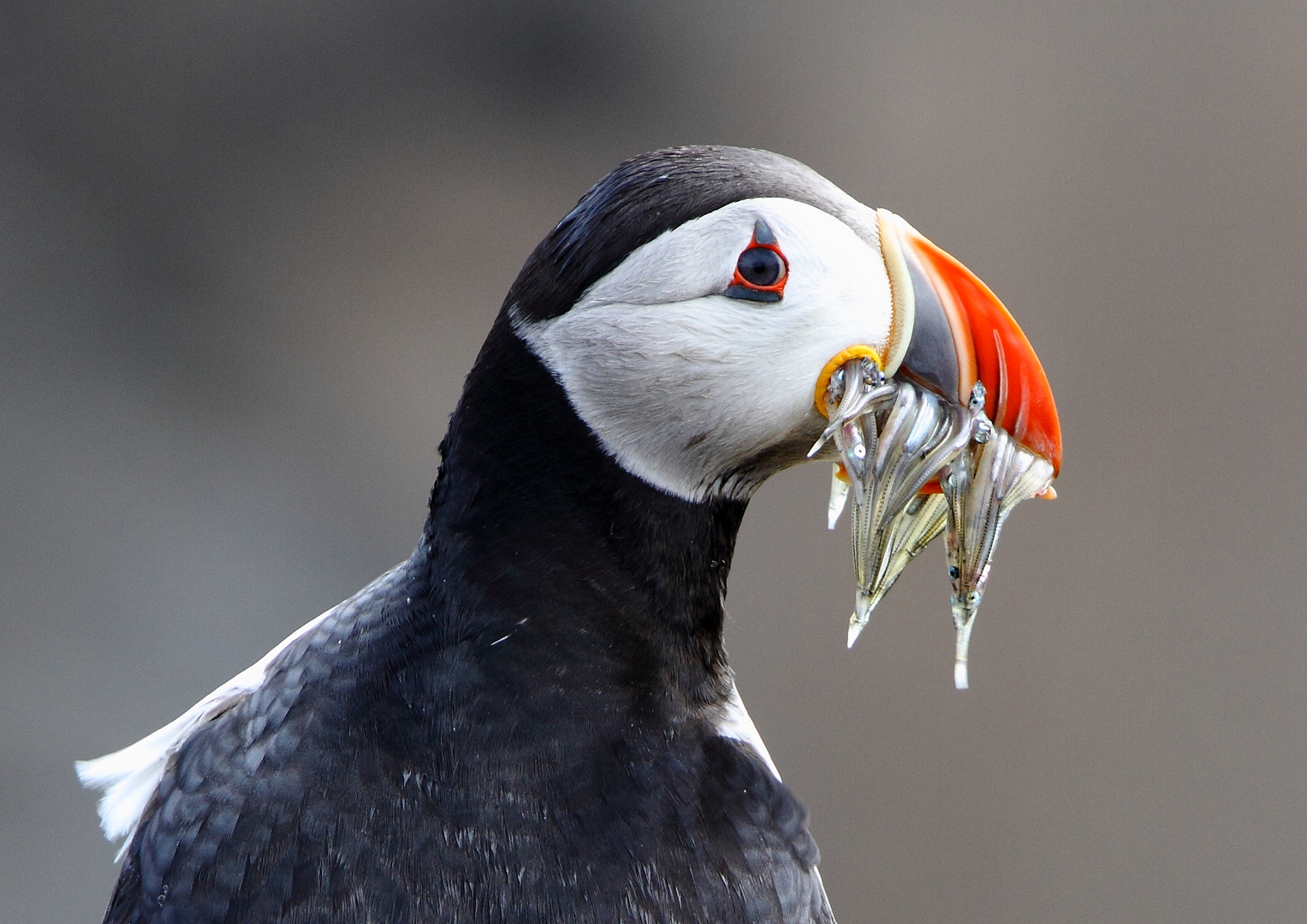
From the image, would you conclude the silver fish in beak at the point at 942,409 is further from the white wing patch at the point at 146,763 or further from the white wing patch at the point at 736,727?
the white wing patch at the point at 146,763

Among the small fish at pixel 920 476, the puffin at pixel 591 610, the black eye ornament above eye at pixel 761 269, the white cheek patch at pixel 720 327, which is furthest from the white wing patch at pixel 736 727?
the black eye ornament above eye at pixel 761 269

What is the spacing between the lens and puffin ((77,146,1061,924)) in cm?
84

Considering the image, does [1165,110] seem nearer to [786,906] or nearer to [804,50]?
[804,50]

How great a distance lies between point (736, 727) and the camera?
1019 mm

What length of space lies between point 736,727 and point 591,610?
18 cm

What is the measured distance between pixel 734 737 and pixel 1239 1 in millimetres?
2143

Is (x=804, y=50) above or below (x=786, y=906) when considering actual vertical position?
above

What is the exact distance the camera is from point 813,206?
2.81ft

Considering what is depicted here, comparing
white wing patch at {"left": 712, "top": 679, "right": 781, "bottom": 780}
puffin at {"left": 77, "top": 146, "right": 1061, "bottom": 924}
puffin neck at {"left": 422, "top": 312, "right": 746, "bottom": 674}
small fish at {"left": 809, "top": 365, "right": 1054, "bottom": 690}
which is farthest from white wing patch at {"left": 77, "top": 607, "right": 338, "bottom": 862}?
small fish at {"left": 809, "top": 365, "right": 1054, "bottom": 690}

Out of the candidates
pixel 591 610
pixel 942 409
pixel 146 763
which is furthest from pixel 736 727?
pixel 146 763

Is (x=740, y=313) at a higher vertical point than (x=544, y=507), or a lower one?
higher

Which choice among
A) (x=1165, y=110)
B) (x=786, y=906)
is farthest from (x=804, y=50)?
(x=786, y=906)

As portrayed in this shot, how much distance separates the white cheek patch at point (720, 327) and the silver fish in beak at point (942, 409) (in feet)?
0.07

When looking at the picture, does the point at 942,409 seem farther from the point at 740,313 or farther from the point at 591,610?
the point at 591,610
